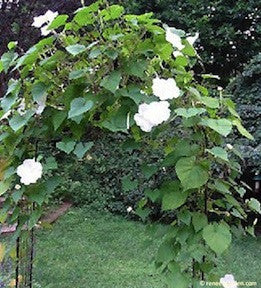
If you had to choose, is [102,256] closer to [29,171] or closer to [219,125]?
[29,171]

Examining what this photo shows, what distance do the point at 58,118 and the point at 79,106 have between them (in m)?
0.09

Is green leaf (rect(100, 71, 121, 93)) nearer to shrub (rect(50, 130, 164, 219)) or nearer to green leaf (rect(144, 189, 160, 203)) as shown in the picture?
green leaf (rect(144, 189, 160, 203))

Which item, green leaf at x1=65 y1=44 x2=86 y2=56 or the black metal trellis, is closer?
green leaf at x1=65 y1=44 x2=86 y2=56

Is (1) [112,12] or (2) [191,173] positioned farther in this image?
(1) [112,12]

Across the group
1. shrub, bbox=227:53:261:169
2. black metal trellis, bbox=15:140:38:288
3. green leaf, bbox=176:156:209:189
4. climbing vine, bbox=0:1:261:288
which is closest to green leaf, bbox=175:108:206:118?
climbing vine, bbox=0:1:261:288

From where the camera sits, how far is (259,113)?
191 inches

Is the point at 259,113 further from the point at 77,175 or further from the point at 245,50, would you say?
the point at 245,50

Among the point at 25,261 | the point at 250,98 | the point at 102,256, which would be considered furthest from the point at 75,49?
the point at 250,98

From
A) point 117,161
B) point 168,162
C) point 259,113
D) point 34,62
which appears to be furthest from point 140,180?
point 117,161

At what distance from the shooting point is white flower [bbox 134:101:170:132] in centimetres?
114

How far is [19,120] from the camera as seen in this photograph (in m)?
1.26

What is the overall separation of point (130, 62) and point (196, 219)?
395 mm

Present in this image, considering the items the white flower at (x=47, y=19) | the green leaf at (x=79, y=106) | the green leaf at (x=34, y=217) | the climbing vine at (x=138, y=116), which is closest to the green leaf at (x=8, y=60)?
the climbing vine at (x=138, y=116)

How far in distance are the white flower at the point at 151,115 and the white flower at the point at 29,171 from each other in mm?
276
